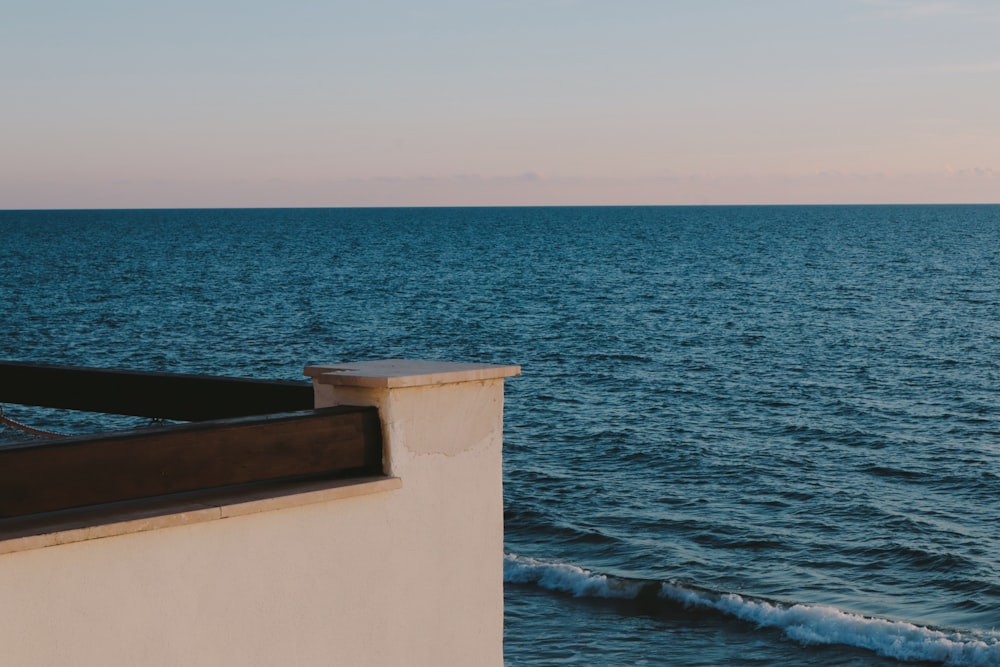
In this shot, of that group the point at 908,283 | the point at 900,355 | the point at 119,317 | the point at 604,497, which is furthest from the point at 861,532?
the point at 908,283

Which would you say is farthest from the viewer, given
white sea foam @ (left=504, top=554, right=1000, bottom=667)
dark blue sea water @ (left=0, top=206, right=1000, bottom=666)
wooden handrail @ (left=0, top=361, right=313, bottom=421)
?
dark blue sea water @ (left=0, top=206, right=1000, bottom=666)

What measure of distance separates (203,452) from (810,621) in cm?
1239

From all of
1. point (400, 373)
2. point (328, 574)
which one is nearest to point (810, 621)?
point (400, 373)

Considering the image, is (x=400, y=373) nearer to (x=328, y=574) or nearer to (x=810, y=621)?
→ (x=328, y=574)

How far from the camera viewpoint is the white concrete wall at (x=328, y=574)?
2398mm

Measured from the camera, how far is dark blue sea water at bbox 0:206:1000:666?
1423 centimetres

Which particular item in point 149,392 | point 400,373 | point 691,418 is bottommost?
point 691,418

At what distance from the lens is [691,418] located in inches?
1054

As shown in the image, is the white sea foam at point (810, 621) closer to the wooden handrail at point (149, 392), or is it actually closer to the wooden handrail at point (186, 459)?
the wooden handrail at point (149, 392)

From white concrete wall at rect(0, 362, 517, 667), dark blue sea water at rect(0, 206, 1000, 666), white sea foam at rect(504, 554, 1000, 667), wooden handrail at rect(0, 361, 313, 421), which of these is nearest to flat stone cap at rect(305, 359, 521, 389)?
white concrete wall at rect(0, 362, 517, 667)

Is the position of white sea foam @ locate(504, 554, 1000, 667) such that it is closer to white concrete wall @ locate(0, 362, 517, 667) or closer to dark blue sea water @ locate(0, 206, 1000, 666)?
dark blue sea water @ locate(0, 206, 1000, 666)

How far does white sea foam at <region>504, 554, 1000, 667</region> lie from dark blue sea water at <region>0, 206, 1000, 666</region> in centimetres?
3

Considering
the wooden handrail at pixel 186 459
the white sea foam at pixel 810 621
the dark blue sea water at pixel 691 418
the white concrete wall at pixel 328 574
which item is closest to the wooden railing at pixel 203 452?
the wooden handrail at pixel 186 459

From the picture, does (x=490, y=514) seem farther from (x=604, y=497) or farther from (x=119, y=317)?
(x=119, y=317)
